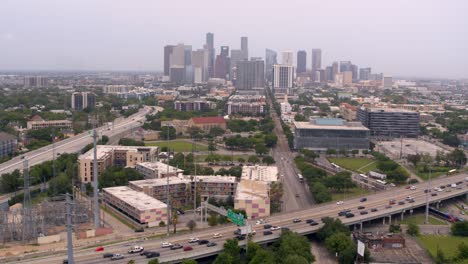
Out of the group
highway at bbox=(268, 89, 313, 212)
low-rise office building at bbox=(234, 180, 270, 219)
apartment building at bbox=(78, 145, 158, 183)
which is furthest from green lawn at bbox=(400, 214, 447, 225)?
apartment building at bbox=(78, 145, 158, 183)

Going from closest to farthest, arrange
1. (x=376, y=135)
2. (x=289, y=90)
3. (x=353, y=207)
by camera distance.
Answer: (x=353, y=207), (x=376, y=135), (x=289, y=90)

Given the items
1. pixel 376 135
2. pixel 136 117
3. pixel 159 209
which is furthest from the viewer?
pixel 136 117

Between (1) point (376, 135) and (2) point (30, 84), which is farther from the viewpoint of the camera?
(2) point (30, 84)

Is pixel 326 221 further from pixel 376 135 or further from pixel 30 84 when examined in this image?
pixel 30 84

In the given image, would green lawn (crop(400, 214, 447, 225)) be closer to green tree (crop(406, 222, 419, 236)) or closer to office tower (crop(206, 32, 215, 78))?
green tree (crop(406, 222, 419, 236))

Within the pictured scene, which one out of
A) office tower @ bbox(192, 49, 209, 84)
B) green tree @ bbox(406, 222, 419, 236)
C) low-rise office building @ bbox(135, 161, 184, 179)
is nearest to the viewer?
green tree @ bbox(406, 222, 419, 236)

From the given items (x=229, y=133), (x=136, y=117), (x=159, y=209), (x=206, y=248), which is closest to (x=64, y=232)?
(x=159, y=209)
